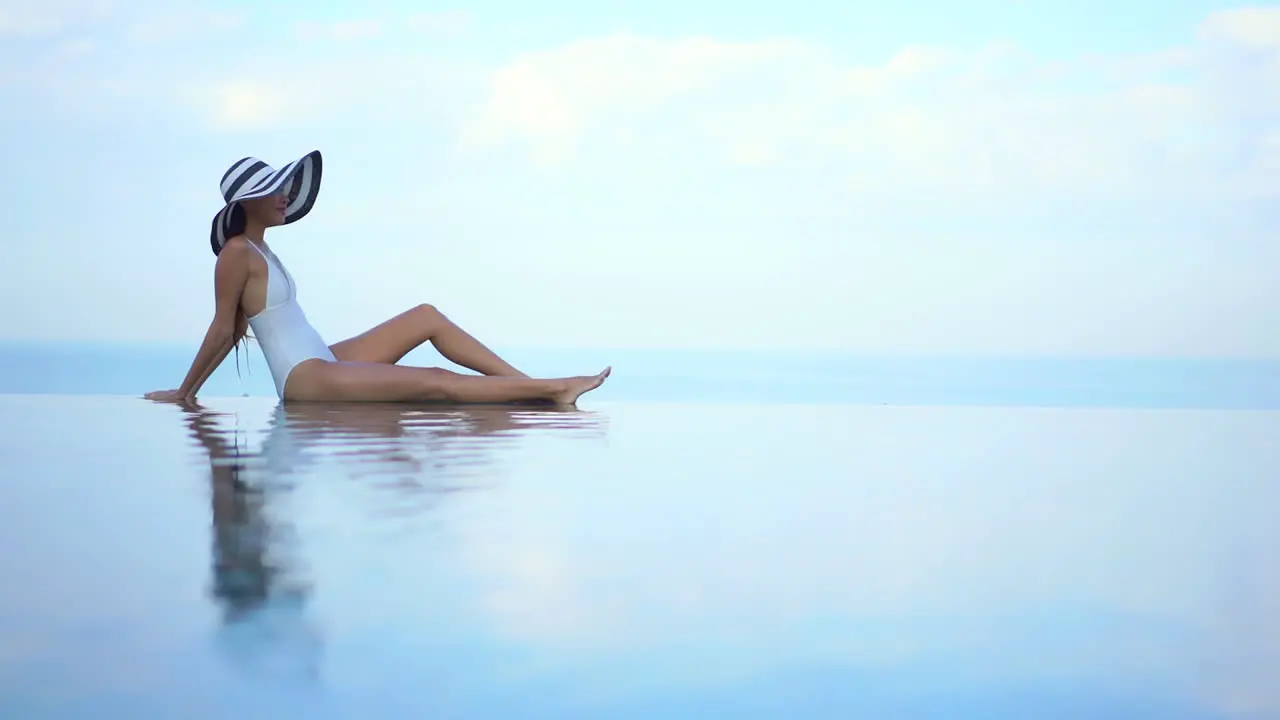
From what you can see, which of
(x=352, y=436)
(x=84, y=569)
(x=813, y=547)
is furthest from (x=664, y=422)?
(x=84, y=569)

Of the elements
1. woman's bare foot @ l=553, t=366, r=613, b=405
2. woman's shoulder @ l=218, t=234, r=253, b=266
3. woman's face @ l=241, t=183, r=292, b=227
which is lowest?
woman's bare foot @ l=553, t=366, r=613, b=405

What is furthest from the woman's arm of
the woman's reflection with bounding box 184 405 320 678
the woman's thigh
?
the woman's reflection with bounding box 184 405 320 678

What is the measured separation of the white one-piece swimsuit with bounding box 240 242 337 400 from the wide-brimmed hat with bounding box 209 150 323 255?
164 millimetres

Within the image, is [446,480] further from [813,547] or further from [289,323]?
[289,323]

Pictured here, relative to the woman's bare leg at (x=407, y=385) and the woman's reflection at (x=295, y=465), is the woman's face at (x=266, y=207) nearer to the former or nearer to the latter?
the woman's bare leg at (x=407, y=385)

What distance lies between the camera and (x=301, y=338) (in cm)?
470

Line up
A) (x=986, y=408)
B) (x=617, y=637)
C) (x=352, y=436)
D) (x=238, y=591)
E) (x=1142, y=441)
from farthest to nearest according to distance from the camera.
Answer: (x=986, y=408)
(x=1142, y=441)
(x=352, y=436)
(x=238, y=591)
(x=617, y=637)

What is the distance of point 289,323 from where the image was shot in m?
4.66

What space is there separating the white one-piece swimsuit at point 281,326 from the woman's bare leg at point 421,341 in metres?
0.22

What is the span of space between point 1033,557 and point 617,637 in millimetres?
856

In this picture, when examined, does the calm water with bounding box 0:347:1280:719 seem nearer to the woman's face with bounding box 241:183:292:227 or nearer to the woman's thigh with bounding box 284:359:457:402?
the woman's thigh with bounding box 284:359:457:402

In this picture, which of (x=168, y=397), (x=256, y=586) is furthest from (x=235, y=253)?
(x=256, y=586)

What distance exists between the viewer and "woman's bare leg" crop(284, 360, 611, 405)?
473 cm

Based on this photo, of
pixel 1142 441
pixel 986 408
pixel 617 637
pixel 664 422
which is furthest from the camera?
pixel 986 408
